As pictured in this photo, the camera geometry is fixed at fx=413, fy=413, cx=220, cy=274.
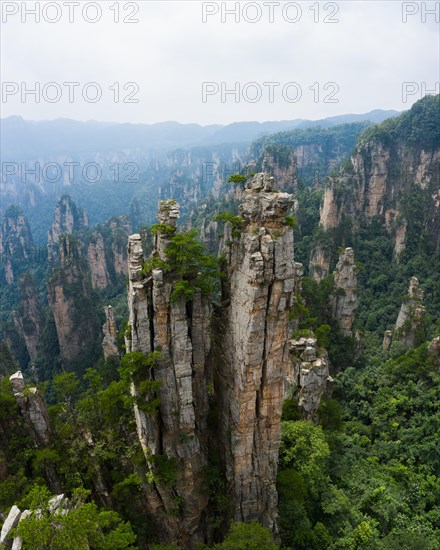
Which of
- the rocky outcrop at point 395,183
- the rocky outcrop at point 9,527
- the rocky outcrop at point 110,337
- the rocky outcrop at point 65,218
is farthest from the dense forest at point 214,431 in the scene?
the rocky outcrop at point 65,218

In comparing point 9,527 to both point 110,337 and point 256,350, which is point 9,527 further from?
point 110,337

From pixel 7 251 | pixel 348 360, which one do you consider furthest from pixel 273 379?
pixel 7 251

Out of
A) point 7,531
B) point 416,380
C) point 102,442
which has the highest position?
point 7,531

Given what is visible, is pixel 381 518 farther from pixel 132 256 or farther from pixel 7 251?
pixel 7 251

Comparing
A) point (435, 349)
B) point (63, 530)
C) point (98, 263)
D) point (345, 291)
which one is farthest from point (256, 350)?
point (98, 263)

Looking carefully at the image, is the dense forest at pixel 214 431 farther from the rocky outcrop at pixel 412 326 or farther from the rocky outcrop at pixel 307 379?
the rocky outcrop at pixel 412 326

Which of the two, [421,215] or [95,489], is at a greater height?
[421,215]

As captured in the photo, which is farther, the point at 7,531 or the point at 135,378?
the point at 135,378
